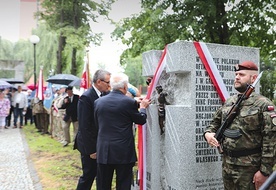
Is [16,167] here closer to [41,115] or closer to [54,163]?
[54,163]

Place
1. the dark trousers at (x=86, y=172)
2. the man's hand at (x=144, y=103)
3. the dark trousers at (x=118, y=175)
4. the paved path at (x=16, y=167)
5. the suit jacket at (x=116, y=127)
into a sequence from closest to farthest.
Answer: the suit jacket at (x=116, y=127) → the dark trousers at (x=118, y=175) → the man's hand at (x=144, y=103) → the dark trousers at (x=86, y=172) → the paved path at (x=16, y=167)

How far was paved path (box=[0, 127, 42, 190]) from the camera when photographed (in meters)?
6.05

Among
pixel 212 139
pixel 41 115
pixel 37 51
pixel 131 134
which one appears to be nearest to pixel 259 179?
pixel 212 139

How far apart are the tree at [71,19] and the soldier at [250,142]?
14.6 metres

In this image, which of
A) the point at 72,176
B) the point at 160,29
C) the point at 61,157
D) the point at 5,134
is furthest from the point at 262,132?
the point at 5,134

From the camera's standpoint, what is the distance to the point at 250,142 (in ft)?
10.1

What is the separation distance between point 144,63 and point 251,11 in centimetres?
405

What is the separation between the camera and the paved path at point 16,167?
6053 mm

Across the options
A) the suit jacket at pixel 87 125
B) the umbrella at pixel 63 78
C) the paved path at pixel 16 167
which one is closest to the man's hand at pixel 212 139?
the suit jacket at pixel 87 125

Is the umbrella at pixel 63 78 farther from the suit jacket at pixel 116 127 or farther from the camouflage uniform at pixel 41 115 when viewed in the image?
the suit jacket at pixel 116 127

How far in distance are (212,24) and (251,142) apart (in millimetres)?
5160

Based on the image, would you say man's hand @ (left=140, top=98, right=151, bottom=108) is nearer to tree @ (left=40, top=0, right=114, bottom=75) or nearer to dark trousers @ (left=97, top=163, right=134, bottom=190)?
dark trousers @ (left=97, top=163, right=134, bottom=190)

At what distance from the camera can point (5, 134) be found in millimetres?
12961

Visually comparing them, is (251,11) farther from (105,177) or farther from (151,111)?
(105,177)
